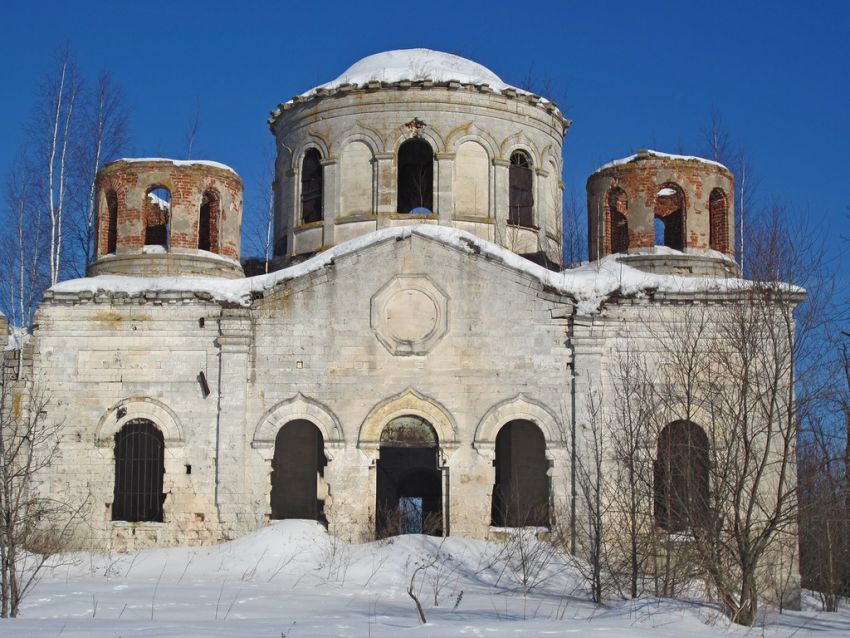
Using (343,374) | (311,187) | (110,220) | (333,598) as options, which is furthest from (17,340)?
(333,598)

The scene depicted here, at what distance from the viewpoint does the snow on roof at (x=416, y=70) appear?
20719mm

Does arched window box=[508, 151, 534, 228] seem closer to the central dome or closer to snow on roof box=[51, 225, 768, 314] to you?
the central dome

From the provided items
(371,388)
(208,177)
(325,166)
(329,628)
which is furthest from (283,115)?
(329,628)

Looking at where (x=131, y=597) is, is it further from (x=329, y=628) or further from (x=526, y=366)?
(x=526, y=366)

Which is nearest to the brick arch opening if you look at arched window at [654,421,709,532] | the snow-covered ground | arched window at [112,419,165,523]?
arched window at [112,419,165,523]

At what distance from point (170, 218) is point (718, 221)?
915 cm

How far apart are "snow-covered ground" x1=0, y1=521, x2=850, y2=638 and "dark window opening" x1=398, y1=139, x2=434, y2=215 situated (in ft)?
23.0

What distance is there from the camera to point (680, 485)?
15.2 m

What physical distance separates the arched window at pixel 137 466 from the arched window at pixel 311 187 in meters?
5.11

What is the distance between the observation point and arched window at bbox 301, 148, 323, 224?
2111 cm

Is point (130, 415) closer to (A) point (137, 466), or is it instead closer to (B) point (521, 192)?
(A) point (137, 466)

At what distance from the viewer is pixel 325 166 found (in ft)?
68.3

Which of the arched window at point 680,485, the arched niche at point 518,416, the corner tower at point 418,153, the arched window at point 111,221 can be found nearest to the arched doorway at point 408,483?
the arched niche at point 518,416

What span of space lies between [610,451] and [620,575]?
2885mm
